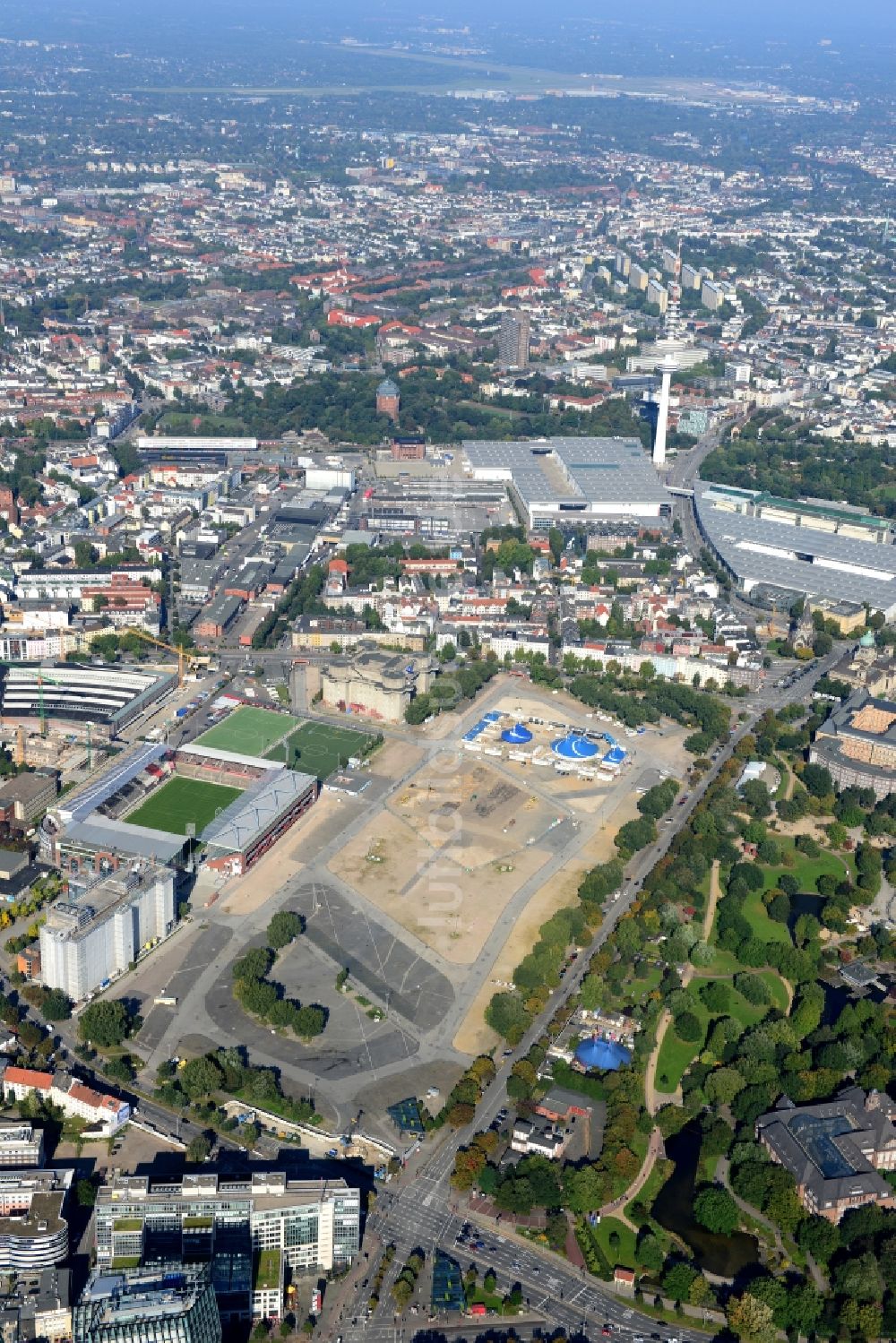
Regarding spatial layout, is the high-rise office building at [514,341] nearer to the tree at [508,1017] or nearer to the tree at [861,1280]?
the tree at [508,1017]

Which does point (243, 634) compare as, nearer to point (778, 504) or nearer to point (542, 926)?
point (542, 926)

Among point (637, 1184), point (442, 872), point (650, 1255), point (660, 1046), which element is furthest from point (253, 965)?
point (650, 1255)

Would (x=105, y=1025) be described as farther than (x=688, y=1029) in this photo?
No

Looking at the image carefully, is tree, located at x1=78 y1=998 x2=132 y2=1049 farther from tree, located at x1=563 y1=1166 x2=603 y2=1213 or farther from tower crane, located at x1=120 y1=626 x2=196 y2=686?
tower crane, located at x1=120 y1=626 x2=196 y2=686

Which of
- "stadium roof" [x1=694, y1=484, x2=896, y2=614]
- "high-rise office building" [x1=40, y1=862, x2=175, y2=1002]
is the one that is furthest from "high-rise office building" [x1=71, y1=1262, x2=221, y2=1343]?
"stadium roof" [x1=694, y1=484, x2=896, y2=614]

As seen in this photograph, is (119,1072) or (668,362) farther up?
(668,362)

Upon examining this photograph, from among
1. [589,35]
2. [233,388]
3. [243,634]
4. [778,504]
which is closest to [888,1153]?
[243,634]

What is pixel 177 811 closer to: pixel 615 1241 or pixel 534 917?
pixel 534 917
